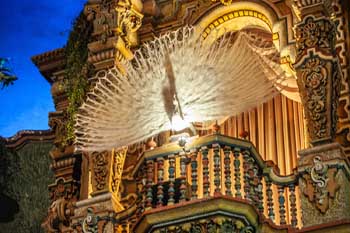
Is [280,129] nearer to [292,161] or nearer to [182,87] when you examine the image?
[292,161]

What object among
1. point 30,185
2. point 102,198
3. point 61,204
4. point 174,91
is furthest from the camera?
point 30,185

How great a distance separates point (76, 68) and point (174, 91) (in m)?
3.05

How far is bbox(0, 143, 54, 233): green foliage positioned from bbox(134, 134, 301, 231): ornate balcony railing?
16.0ft

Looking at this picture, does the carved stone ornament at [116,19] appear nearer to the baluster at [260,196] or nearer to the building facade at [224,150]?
the building facade at [224,150]

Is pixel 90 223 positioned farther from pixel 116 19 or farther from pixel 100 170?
pixel 116 19

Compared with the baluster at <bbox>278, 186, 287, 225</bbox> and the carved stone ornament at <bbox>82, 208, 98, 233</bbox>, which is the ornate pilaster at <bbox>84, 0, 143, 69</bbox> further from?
the baluster at <bbox>278, 186, 287, 225</bbox>

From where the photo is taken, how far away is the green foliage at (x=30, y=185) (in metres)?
18.5

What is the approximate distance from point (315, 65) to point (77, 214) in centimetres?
399

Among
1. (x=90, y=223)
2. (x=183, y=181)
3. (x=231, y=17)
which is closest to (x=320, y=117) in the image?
(x=183, y=181)

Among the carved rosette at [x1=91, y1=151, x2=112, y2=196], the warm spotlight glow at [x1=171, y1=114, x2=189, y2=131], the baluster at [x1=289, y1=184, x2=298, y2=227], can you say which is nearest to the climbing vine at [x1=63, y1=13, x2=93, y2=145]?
the carved rosette at [x1=91, y1=151, x2=112, y2=196]

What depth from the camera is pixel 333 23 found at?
14.5m

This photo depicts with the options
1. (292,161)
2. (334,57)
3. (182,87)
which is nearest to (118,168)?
(182,87)

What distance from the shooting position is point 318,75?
1396 centimetres

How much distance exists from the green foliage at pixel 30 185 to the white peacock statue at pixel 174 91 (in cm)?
268
